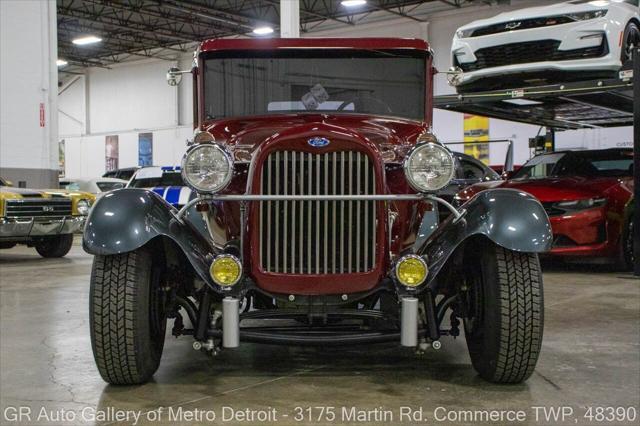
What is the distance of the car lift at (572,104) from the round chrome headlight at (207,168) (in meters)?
4.99

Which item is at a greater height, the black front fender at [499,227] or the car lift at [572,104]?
the car lift at [572,104]

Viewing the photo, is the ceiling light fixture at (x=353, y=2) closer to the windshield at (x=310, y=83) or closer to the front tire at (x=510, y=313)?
the windshield at (x=310, y=83)

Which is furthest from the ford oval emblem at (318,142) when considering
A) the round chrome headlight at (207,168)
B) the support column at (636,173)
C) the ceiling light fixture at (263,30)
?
the ceiling light fixture at (263,30)

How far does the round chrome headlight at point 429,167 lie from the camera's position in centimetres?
334

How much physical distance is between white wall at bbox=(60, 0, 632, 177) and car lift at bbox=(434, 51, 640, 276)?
9525 millimetres

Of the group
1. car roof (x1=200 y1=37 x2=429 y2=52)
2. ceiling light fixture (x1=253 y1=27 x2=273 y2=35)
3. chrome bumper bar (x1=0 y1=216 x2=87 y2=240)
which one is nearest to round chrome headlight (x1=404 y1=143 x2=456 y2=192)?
car roof (x1=200 y1=37 x2=429 y2=52)

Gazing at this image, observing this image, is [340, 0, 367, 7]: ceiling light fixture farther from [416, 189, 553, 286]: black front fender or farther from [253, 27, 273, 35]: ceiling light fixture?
[416, 189, 553, 286]: black front fender

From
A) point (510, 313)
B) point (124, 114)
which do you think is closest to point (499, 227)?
point (510, 313)

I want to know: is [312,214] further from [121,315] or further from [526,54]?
[526,54]

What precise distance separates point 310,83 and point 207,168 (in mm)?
1147

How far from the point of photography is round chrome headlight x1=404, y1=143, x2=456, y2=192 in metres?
3.34

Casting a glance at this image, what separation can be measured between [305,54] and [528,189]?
4.46 metres

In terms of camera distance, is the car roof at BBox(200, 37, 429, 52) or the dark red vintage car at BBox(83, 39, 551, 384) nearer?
the dark red vintage car at BBox(83, 39, 551, 384)

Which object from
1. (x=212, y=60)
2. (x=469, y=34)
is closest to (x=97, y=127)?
(x=469, y=34)
